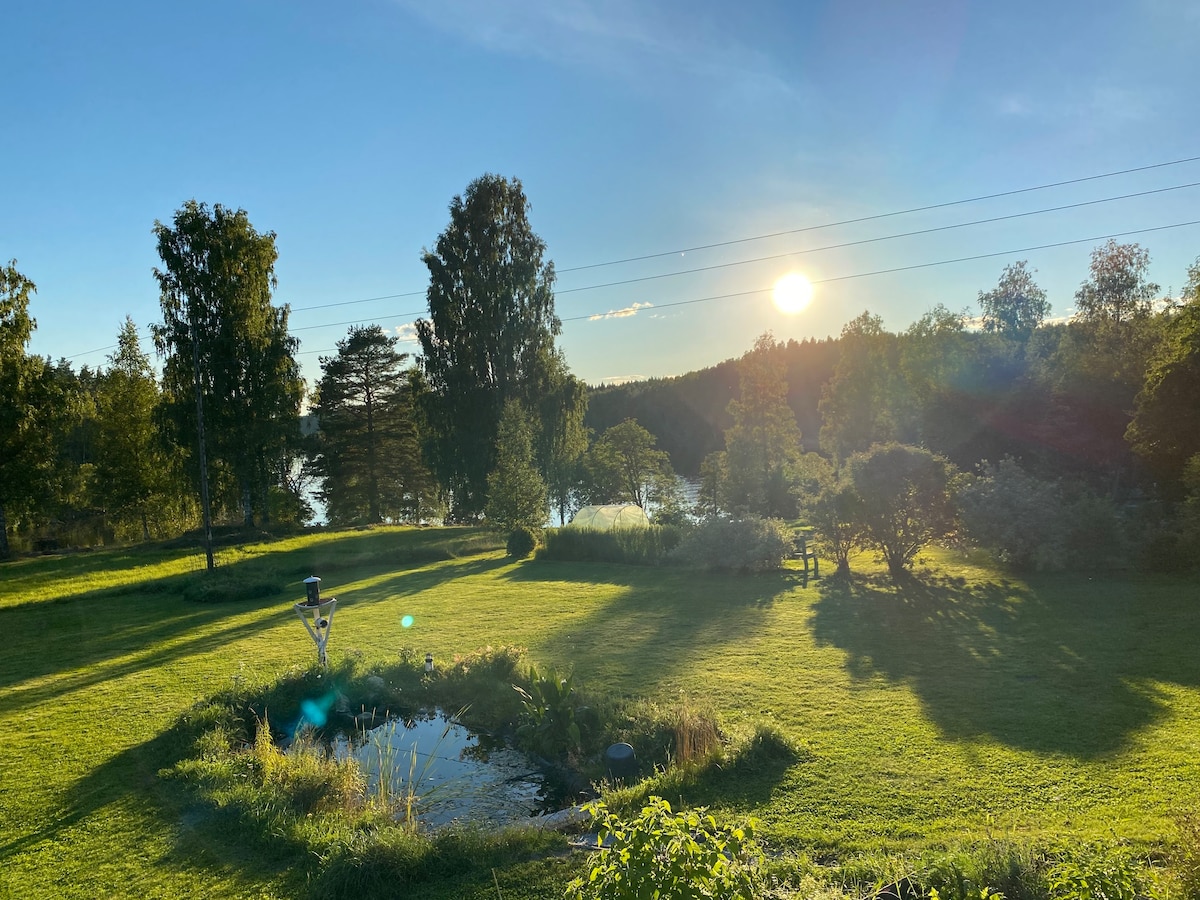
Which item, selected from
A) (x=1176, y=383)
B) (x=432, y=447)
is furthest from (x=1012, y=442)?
(x=432, y=447)

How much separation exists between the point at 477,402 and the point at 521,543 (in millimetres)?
8291

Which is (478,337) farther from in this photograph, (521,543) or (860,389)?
(860,389)

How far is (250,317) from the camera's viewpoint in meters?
26.0

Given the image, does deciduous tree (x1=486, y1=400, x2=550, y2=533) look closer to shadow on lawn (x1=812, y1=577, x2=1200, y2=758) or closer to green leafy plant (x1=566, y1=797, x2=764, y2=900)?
shadow on lawn (x1=812, y1=577, x2=1200, y2=758)

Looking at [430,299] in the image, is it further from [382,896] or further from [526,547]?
[382,896]

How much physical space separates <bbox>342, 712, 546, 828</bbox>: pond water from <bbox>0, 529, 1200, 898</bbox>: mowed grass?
1.36 m

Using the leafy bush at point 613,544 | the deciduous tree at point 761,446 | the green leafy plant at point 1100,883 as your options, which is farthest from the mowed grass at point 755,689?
the deciduous tree at point 761,446

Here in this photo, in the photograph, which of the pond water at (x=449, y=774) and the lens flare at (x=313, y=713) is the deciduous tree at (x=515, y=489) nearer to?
the lens flare at (x=313, y=713)

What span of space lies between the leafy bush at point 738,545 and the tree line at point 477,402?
5.54 feet

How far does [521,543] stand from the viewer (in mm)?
22031

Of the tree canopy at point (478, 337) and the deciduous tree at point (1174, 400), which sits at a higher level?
the tree canopy at point (478, 337)

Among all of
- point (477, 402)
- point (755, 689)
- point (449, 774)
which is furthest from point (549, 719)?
point (477, 402)

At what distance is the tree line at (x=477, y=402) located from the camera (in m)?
20.7

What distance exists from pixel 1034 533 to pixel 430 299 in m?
23.6
